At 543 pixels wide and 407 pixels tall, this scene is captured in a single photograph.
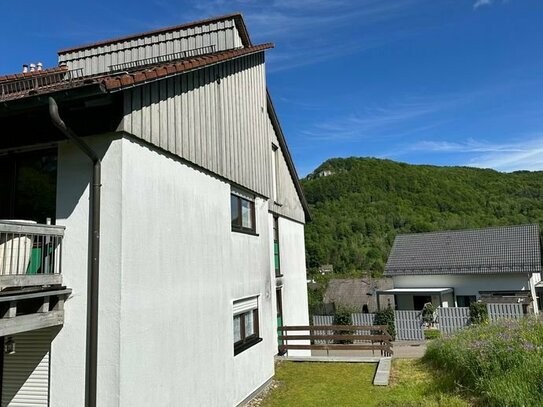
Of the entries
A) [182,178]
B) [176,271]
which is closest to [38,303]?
[176,271]

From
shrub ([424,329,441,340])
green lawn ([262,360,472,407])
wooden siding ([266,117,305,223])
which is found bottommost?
shrub ([424,329,441,340])

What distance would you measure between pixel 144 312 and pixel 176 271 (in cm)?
111

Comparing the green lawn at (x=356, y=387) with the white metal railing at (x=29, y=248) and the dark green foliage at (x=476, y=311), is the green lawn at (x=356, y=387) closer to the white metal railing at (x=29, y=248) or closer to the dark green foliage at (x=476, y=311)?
the white metal railing at (x=29, y=248)

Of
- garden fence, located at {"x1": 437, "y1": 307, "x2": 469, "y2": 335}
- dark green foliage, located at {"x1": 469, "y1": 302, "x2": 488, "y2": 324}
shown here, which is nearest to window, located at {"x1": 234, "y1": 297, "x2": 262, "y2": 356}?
dark green foliage, located at {"x1": 469, "y1": 302, "x2": 488, "y2": 324}

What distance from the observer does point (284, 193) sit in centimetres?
1636

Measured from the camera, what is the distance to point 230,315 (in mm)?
8945

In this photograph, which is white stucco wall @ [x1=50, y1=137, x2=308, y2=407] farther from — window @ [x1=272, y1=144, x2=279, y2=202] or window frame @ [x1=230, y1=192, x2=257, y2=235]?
window @ [x1=272, y1=144, x2=279, y2=202]

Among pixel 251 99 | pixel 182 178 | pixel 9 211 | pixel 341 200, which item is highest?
pixel 341 200

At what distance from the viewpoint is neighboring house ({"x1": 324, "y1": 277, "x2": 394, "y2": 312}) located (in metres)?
40.2

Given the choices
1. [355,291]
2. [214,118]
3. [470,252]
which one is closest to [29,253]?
[214,118]

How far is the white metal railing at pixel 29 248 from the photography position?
489 cm

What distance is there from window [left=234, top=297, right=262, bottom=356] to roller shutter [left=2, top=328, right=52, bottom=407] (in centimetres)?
431

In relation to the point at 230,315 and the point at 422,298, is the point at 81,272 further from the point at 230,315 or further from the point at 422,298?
the point at 422,298

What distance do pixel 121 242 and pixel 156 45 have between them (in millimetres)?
7419
